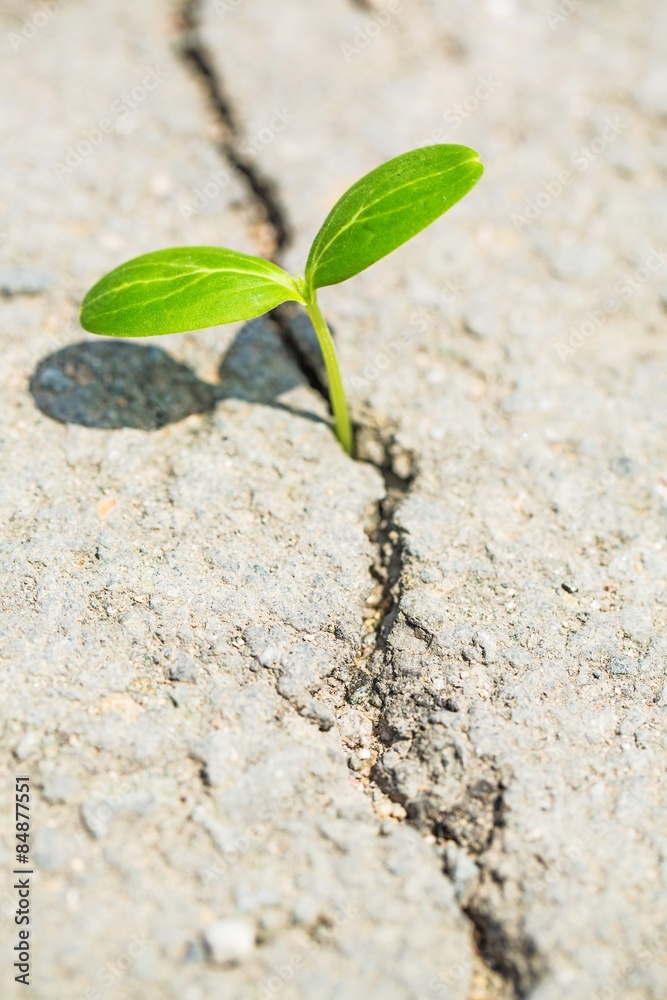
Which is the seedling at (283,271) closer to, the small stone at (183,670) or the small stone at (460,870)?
the small stone at (183,670)

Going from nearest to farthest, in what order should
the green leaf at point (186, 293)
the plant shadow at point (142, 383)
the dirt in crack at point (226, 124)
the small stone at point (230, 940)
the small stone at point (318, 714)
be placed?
the small stone at point (230, 940) → the small stone at point (318, 714) → the green leaf at point (186, 293) → the plant shadow at point (142, 383) → the dirt in crack at point (226, 124)

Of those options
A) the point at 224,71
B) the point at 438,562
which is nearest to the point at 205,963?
the point at 438,562

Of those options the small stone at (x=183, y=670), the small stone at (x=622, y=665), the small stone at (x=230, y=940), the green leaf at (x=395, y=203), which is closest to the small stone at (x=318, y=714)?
the small stone at (x=183, y=670)

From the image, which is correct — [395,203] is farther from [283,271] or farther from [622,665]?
[622,665]

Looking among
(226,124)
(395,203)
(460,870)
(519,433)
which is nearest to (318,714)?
(460,870)

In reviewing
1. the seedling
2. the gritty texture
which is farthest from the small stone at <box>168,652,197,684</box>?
the seedling

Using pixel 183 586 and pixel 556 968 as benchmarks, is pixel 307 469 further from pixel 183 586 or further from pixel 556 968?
pixel 556 968
